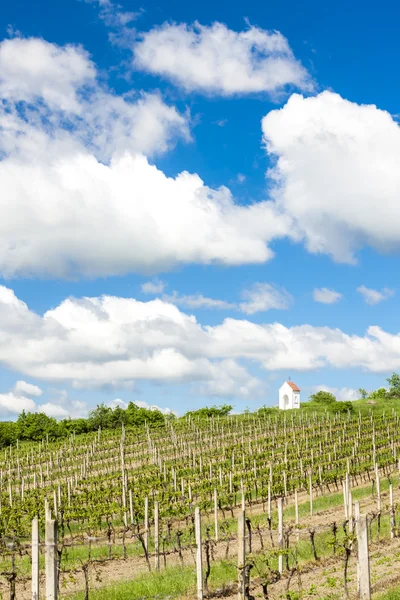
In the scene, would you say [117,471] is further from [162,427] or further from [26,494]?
[162,427]

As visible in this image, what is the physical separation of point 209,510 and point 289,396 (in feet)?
177

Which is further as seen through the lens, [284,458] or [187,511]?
[284,458]

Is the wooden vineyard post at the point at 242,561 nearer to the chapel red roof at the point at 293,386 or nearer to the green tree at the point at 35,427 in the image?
the green tree at the point at 35,427

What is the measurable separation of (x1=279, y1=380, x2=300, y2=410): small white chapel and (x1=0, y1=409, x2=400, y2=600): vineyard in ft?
47.6

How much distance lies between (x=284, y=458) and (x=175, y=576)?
97.4ft

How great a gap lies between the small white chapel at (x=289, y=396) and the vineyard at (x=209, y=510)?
14.5 m

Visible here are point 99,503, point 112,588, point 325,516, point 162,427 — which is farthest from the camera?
point 162,427

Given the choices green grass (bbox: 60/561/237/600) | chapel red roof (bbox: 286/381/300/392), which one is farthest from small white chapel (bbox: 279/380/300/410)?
green grass (bbox: 60/561/237/600)

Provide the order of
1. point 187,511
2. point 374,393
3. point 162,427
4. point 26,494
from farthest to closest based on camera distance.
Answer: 1. point 374,393
2. point 162,427
3. point 26,494
4. point 187,511

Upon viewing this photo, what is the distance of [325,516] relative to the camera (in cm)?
3148

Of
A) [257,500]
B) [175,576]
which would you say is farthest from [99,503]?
[175,576]

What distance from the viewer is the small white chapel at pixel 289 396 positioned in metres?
87.4

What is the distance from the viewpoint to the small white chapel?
8738 centimetres

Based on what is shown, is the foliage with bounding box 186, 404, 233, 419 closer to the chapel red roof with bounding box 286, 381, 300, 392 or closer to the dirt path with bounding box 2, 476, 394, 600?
the chapel red roof with bounding box 286, 381, 300, 392
